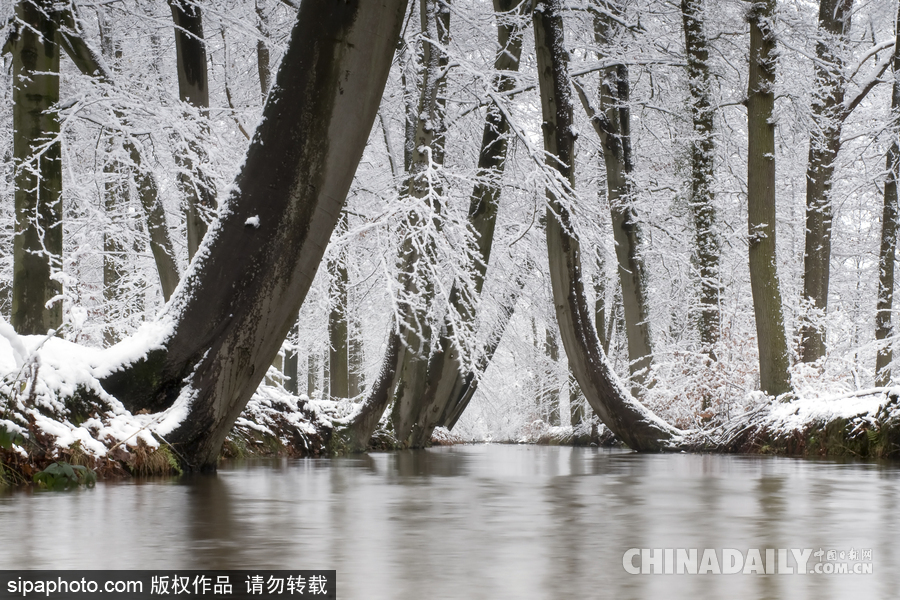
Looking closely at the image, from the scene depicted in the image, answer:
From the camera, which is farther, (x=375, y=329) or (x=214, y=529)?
(x=375, y=329)

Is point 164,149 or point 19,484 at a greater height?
point 164,149

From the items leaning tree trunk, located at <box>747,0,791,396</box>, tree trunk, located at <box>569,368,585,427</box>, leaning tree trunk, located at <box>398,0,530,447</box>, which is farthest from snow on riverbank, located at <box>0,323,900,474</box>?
tree trunk, located at <box>569,368,585,427</box>

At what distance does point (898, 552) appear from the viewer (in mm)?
3414

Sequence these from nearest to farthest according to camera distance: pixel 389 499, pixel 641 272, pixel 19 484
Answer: pixel 389 499, pixel 19 484, pixel 641 272

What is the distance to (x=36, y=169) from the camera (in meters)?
10.0

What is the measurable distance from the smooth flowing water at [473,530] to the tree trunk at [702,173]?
25.5 ft

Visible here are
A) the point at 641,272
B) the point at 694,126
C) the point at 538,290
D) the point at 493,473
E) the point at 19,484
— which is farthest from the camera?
the point at 538,290

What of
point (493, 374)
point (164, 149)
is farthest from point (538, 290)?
point (164, 149)

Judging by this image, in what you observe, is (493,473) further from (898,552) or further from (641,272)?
(641,272)

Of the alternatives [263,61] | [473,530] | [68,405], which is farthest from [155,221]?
[473,530]

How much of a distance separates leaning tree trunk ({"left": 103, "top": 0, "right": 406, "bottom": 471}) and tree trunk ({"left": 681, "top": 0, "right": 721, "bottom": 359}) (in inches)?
355

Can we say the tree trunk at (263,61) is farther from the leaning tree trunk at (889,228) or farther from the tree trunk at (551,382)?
the tree trunk at (551,382)

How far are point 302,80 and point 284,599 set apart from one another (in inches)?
194

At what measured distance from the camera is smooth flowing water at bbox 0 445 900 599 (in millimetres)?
2846
